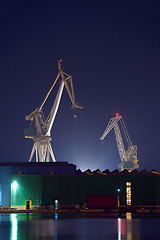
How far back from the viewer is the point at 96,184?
70.2 m

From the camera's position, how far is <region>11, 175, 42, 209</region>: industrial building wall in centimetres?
6950

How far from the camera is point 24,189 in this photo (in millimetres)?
69875

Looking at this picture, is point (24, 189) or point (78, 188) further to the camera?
point (78, 188)

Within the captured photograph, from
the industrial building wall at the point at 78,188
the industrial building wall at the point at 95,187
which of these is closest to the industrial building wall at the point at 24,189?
the industrial building wall at the point at 78,188

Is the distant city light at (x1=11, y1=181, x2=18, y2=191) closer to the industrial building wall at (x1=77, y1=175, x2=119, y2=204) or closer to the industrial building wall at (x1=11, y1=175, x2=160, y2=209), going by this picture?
the industrial building wall at (x1=11, y1=175, x2=160, y2=209)

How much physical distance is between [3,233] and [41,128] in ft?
302

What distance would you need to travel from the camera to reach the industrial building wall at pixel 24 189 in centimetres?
6950

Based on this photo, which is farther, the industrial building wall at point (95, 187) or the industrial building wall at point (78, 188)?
the industrial building wall at point (95, 187)

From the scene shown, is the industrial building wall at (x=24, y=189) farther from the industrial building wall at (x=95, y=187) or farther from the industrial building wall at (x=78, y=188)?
the industrial building wall at (x=95, y=187)

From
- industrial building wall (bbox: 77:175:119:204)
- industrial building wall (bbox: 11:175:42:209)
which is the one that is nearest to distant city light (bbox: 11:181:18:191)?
industrial building wall (bbox: 11:175:42:209)

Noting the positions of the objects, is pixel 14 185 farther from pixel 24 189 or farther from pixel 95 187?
pixel 95 187

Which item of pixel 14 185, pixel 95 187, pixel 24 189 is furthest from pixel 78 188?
pixel 14 185

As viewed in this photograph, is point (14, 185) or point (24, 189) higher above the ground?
point (14, 185)

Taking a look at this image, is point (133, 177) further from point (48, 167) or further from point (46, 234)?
point (46, 234)
